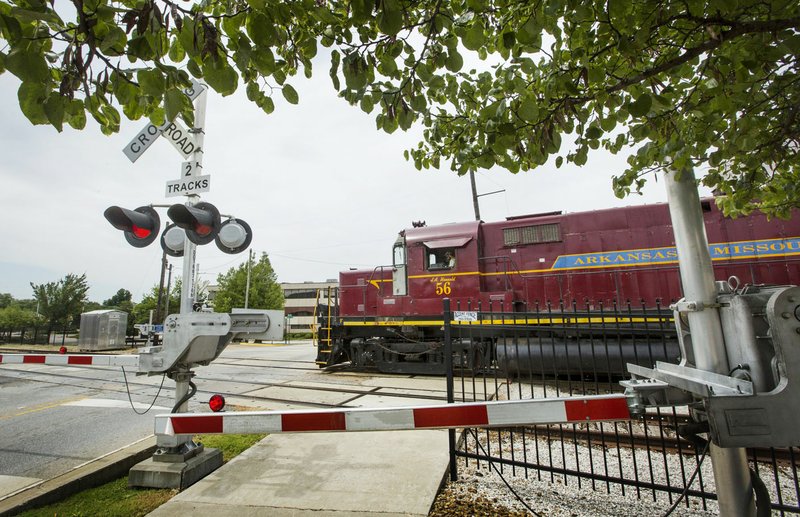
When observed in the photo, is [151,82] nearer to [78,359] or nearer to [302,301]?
[78,359]

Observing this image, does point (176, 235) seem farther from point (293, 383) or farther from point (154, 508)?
point (293, 383)

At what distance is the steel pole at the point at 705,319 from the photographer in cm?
170

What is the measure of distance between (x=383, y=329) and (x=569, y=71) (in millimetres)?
9087

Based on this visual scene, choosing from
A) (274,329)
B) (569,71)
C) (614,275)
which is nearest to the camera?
(569,71)

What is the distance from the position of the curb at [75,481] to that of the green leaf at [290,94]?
3.65 meters

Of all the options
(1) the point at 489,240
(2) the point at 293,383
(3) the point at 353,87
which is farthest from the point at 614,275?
(3) the point at 353,87

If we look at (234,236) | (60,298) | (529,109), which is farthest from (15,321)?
(529,109)

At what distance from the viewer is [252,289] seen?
37500 millimetres

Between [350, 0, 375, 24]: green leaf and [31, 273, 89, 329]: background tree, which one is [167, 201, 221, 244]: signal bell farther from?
[31, 273, 89, 329]: background tree

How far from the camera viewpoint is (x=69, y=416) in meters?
5.85

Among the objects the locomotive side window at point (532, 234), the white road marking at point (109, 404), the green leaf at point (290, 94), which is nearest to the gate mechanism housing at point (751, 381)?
the green leaf at point (290, 94)

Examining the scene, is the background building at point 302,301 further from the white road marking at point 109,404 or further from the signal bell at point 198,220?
the signal bell at point 198,220

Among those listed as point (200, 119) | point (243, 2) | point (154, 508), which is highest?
point (200, 119)

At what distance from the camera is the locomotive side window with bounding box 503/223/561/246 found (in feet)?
29.5
